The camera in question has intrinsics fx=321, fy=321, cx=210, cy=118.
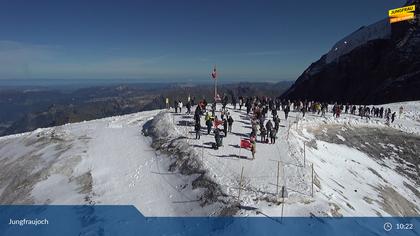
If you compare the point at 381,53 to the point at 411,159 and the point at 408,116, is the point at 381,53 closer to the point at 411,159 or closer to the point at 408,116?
the point at 408,116

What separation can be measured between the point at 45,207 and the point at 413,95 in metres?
90.0

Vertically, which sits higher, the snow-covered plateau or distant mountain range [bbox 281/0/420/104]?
distant mountain range [bbox 281/0/420/104]

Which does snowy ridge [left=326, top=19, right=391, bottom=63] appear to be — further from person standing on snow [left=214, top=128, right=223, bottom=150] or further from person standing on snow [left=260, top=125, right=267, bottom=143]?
person standing on snow [left=214, top=128, right=223, bottom=150]

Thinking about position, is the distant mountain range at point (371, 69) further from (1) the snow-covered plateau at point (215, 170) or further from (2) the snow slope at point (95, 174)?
(2) the snow slope at point (95, 174)

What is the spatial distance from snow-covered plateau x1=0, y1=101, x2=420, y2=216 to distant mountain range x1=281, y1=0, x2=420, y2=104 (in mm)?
58661

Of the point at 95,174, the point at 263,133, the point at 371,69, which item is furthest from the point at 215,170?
the point at 371,69

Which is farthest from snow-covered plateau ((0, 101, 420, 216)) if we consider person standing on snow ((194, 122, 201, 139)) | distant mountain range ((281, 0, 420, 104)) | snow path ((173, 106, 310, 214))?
distant mountain range ((281, 0, 420, 104))

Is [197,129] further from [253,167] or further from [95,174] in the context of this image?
[95,174]

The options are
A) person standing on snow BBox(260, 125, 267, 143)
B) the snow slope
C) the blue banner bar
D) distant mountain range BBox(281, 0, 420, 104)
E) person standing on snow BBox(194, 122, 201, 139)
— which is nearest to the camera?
the blue banner bar

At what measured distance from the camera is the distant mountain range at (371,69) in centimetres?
9169

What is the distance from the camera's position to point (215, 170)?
21.4m

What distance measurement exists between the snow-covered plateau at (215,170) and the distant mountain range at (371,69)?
58661 millimetres

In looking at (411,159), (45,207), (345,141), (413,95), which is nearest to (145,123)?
(45,207)

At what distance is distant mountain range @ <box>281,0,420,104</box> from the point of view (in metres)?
91.7
